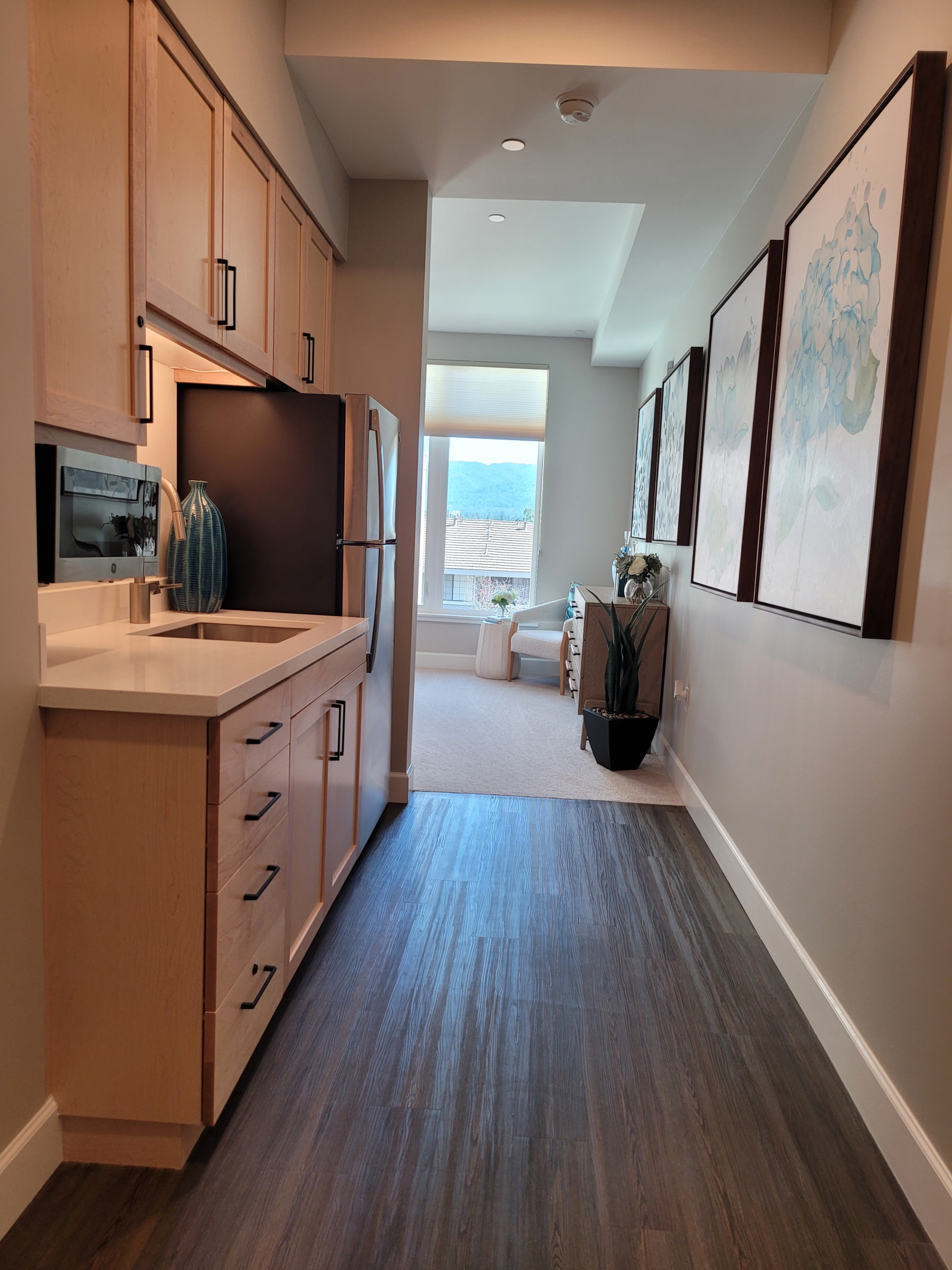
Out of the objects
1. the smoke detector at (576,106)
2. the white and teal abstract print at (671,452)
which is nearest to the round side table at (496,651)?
the white and teal abstract print at (671,452)

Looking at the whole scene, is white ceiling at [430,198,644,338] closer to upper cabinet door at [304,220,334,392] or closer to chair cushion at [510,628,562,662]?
upper cabinet door at [304,220,334,392]

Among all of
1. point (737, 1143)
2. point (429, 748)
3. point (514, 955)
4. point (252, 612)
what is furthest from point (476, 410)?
point (737, 1143)

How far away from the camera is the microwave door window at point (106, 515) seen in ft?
4.68

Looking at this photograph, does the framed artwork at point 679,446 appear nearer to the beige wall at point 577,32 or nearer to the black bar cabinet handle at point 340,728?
the beige wall at point 577,32

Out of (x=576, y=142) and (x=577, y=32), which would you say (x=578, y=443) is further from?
(x=577, y=32)

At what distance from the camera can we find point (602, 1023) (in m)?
1.97

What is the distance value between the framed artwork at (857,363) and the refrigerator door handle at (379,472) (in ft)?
4.36

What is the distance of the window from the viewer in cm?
666

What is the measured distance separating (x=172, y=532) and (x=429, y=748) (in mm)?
2164

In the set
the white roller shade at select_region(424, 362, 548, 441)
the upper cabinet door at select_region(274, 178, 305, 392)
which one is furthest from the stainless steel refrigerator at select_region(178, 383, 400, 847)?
the white roller shade at select_region(424, 362, 548, 441)

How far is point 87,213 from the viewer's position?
1.50m

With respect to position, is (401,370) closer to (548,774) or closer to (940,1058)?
(548,774)

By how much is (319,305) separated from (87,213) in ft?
5.31

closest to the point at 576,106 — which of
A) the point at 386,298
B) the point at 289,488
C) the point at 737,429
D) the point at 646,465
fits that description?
the point at 386,298
